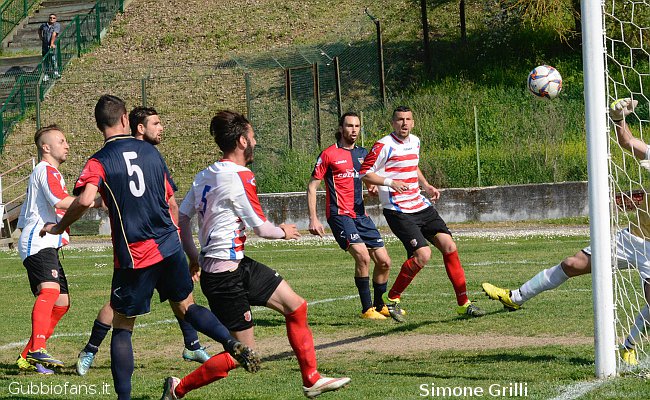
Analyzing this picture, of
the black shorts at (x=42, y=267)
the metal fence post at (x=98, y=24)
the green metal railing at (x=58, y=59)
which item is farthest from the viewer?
the metal fence post at (x=98, y=24)

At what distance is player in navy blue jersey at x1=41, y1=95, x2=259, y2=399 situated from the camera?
6.32 meters

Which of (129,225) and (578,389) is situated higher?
(129,225)

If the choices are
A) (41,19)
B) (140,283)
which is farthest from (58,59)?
(140,283)

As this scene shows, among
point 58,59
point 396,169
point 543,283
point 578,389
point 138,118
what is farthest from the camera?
point 58,59

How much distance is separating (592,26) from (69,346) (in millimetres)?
5708

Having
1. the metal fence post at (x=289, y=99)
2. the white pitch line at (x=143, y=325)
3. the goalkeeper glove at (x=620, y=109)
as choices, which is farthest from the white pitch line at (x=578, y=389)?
the metal fence post at (x=289, y=99)

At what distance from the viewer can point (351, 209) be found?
11.2 m

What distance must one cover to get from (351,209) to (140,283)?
4.98m

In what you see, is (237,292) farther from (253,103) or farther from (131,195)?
(253,103)

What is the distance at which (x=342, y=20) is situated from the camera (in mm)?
37125

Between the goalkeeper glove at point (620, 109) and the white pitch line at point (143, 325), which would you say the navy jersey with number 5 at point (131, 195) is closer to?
the goalkeeper glove at point (620, 109)

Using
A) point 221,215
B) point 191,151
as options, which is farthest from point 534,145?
point 221,215

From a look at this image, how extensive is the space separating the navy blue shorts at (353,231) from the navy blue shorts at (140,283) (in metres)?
4.42

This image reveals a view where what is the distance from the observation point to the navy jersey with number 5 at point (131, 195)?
21.0 ft
